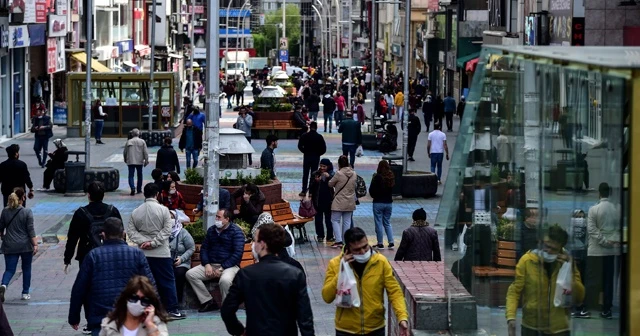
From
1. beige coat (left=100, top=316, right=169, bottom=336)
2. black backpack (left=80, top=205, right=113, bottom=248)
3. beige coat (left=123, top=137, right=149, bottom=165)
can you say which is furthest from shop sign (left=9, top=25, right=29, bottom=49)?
beige coat (left=100, top=316, right=169, bottom=336)

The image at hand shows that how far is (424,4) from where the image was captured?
88.9 meters

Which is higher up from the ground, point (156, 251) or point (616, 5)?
point (616, 5)

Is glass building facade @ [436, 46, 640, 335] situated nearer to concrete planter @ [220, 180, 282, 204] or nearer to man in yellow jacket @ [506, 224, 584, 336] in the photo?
man in yellow jacket @ [506, 224, 584, 336]

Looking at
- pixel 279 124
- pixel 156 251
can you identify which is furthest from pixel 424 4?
pixel 156 251

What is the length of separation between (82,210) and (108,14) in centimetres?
5731

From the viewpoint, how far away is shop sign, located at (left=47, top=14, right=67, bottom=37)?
51.0 meters

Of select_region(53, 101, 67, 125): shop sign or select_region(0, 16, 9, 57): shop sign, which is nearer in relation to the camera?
select_region(0, 16, 9, 57): shop sign

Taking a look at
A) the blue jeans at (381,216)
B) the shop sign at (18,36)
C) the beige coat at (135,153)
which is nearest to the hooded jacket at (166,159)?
the beige coat at (135,153)

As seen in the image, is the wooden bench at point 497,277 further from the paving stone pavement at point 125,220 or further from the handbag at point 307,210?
the handbag at point 307,210

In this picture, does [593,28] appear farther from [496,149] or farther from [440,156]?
[496,149]

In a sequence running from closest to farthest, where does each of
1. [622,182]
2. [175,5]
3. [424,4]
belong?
[622,182] → [424,4] → [175,5]

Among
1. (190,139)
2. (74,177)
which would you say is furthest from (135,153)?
(190,139)

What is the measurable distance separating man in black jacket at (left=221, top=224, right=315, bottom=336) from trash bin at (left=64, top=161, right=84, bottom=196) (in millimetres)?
20885

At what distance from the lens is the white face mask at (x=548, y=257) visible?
690cm
